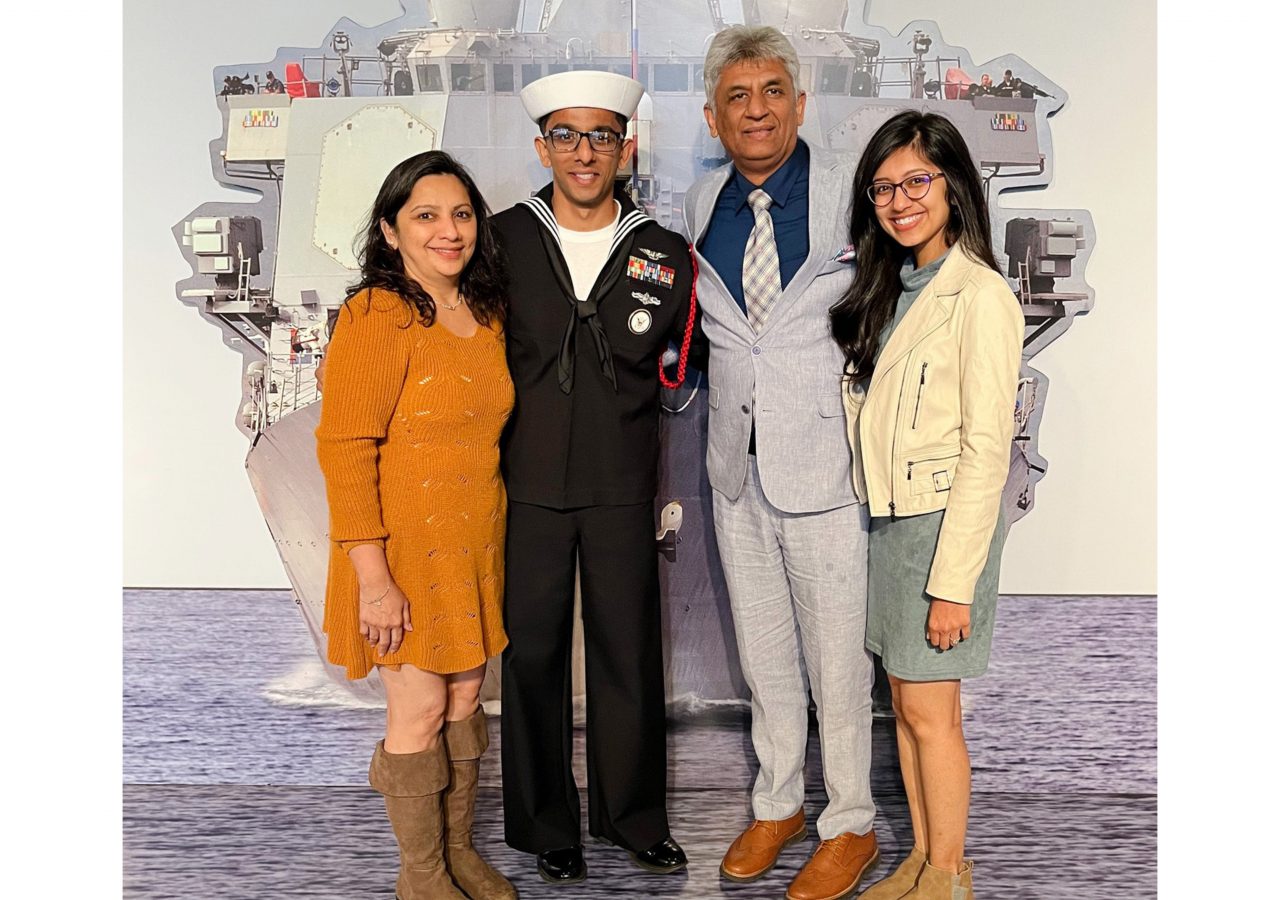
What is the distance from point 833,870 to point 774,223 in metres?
1.62

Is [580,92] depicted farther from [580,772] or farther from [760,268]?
[580,772]

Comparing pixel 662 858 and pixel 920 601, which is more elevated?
pixel 920 601

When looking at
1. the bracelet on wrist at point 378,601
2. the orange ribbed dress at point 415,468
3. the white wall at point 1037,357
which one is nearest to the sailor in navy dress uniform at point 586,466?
the orange ribbed dress at point 415,468

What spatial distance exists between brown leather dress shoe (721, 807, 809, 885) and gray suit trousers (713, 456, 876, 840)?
41mm

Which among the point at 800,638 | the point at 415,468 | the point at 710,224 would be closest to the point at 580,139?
the point at 710,224

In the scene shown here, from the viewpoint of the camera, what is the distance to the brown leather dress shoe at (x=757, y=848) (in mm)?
2307

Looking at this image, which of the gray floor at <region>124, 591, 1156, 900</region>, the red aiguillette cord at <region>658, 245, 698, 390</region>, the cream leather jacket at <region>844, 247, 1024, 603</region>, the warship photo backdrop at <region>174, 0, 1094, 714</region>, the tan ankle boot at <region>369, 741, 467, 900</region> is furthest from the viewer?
the warship photo backdrop at <region>174, 0, 1094, 714</region>

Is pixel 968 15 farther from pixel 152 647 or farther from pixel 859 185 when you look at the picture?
pixel 152 647

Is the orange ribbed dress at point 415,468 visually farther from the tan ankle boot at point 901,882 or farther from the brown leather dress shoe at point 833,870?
the tan ankle boot at point 901,882

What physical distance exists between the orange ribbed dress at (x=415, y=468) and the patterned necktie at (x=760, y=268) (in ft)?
2.04

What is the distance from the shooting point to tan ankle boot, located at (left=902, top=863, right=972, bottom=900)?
1.98 m

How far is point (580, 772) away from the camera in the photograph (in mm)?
2875

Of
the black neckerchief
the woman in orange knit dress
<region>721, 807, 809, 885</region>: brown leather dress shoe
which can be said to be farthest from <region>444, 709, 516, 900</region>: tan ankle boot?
the black neckerchief

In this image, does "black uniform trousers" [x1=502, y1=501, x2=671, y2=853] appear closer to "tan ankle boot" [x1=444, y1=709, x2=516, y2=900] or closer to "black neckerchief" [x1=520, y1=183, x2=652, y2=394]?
"tan ankle boot" [x1=444, y1=709, x2=516, y2=900]
